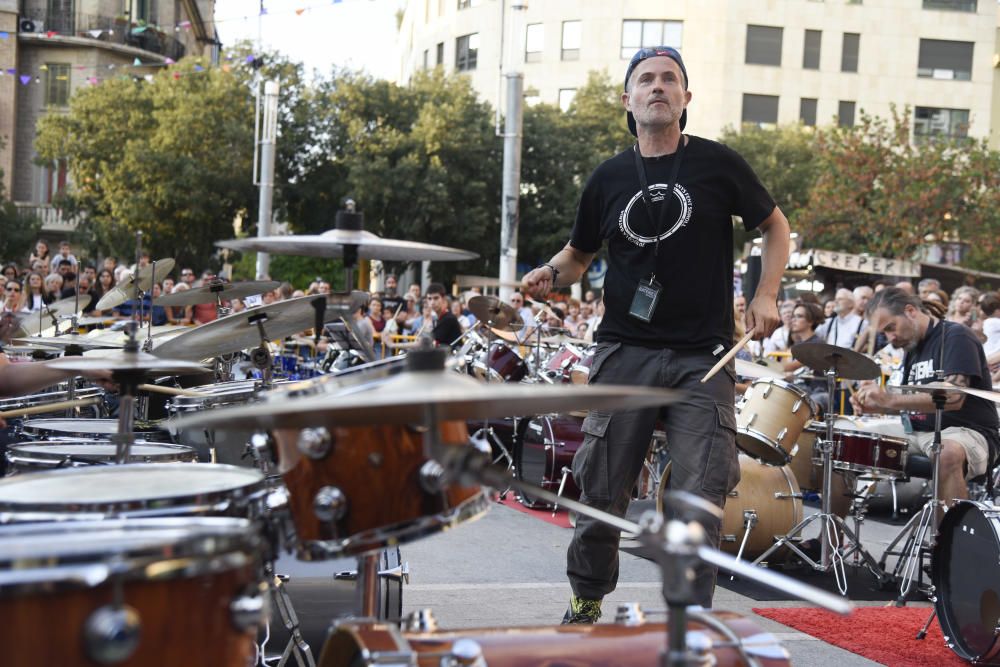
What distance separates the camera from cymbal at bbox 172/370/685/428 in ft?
6.78

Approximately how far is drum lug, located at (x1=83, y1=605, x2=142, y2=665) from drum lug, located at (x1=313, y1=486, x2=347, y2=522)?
0.72m

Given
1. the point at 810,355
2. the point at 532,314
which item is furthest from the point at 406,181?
the point at 810,355

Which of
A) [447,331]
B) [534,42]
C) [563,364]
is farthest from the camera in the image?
[534,42]

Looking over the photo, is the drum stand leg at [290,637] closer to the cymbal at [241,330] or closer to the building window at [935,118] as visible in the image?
the cymbal at [241,330]

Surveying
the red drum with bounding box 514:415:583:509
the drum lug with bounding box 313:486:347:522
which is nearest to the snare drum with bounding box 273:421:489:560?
the drum lug with bounding box 313:486:347:522

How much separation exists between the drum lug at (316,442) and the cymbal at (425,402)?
1.04ft

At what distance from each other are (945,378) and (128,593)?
5375 mm

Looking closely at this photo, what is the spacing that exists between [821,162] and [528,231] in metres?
9.19

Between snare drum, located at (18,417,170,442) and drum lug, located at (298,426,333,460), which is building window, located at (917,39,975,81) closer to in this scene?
snare drum, located at (18,417,170,442)

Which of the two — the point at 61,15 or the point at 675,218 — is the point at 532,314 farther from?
the point at 61,15

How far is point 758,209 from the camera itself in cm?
421

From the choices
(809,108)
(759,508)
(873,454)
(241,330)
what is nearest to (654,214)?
(241,330)

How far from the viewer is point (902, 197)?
2984 centimetres

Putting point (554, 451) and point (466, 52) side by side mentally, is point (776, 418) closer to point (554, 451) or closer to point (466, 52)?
point (554, 451)
